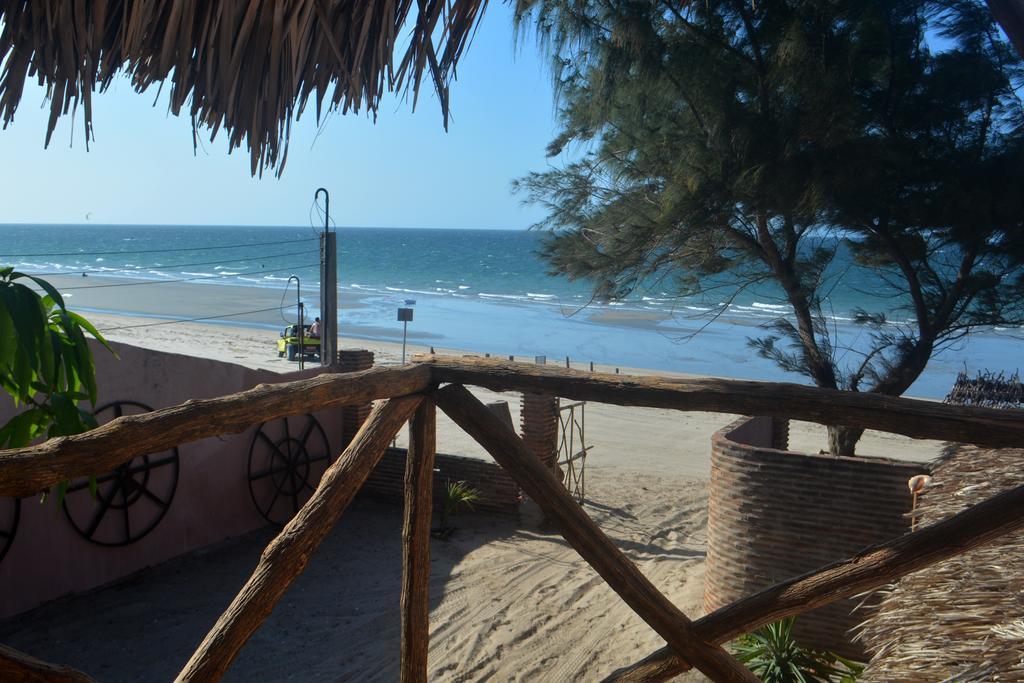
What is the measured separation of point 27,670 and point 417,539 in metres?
1.18

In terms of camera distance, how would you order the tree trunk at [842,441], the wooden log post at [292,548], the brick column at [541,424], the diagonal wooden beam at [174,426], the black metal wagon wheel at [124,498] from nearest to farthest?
the diagonal wooden beam at [174,426] < the wooden log post at [292,548] < the black metal wagon wheel at [124,498] < the tree trunk at [842,441] < the brick column at [541,424]

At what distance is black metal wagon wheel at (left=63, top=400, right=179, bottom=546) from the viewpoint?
262 inches

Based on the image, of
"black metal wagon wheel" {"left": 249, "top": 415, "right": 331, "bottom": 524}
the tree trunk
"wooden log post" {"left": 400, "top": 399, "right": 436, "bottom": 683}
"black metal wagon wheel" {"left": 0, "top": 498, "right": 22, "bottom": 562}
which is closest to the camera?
"wooden log post" {"left": 400, "top": 399, "right": 436, "bottom": 683}

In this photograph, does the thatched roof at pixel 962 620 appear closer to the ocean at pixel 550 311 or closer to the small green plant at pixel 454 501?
the ocean at pixel 550 311

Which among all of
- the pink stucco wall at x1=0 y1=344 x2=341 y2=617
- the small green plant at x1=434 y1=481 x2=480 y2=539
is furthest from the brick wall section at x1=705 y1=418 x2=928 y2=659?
the pink stucco wall at x1=0 y1=344 x2=341 y2=617

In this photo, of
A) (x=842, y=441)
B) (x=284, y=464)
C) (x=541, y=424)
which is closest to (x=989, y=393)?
(x=842, y=441)

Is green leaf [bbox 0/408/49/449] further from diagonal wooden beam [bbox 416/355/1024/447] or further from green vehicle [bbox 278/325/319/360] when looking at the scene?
green vehicle [bbox 278/325/319/360]

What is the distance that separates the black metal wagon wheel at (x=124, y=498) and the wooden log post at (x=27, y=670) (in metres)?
5.58

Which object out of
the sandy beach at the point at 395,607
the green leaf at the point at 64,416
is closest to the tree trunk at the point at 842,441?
the sandy beach at the point at 395,607

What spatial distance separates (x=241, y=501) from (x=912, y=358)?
6198 millimetres

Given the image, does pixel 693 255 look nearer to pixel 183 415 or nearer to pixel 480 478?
pixel 480 478

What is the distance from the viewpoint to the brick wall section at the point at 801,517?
5637 mm

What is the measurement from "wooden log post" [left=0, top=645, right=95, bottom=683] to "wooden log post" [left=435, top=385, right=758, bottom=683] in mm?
1129

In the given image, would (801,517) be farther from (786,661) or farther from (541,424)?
(541,424)
